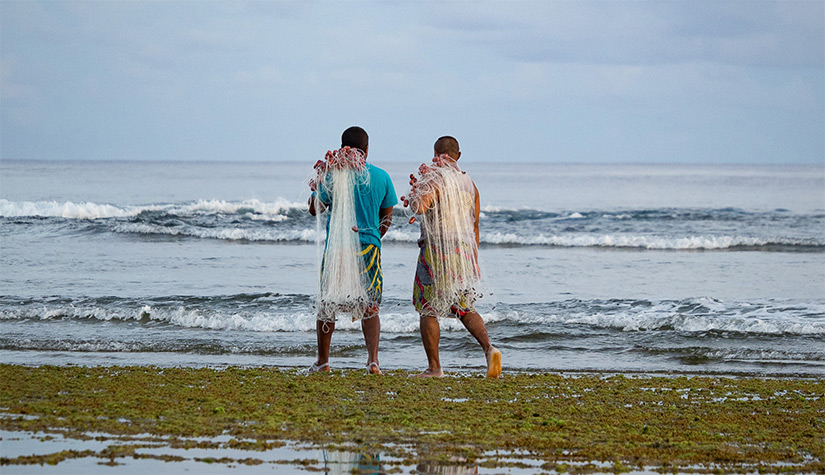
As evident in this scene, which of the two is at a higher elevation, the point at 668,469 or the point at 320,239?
the point at 320,239

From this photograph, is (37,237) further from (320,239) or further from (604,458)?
(604,458)

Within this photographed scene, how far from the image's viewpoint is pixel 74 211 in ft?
83.1

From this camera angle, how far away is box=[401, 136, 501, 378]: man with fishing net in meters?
6.29

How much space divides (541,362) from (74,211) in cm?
2108

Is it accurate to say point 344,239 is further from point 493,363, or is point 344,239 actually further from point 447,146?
point 493,363

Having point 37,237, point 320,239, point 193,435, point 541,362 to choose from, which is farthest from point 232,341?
point 37,237

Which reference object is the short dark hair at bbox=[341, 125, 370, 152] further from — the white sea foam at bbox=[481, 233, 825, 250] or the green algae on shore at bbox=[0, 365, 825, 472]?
the white sea foam at bbox=[481, 233, 825, 250]

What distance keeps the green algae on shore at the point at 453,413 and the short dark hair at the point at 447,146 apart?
1.82 metres

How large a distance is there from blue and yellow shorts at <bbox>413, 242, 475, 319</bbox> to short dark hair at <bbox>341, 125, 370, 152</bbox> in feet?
3.08

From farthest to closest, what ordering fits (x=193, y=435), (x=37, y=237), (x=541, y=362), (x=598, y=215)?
(x=598, y=215) → (x=37, y=237) → (x=541, y=362) → (x=193, y=435)

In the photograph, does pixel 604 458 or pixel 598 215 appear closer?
pixel 604 458

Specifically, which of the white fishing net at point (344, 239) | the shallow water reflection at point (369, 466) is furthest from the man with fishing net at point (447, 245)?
the shallow water reflection at point (369, 466)

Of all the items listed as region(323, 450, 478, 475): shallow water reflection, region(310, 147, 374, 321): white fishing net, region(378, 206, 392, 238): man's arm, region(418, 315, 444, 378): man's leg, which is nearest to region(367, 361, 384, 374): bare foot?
region(418, 315, 444, 378): man's leg

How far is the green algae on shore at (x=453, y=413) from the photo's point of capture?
4.27 metres
